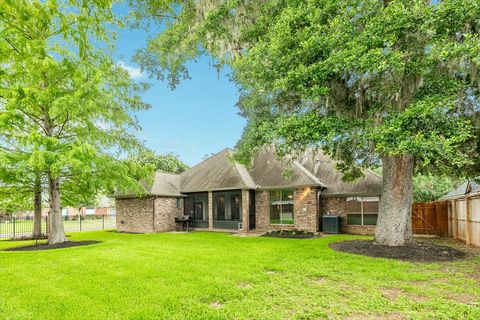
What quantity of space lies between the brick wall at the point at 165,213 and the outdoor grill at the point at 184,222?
0.43 m

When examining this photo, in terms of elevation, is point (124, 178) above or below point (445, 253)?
above

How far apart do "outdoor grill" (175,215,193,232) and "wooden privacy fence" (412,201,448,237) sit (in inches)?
550

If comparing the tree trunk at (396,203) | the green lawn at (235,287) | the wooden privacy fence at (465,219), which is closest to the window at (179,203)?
the green lawn at (235,287)

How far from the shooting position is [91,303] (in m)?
5.18

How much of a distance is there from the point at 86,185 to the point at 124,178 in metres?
3.06

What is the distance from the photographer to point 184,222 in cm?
2025

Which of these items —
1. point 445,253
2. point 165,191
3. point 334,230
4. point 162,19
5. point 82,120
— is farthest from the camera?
point 165,191

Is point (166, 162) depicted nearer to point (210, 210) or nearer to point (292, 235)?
point (210, 210)

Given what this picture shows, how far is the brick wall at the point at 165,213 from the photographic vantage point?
1916 cm

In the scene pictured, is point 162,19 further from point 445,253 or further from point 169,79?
point 445,253

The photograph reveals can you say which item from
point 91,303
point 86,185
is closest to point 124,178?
point 86,185

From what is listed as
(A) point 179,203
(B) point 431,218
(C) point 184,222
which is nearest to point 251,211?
(C) point 184,222

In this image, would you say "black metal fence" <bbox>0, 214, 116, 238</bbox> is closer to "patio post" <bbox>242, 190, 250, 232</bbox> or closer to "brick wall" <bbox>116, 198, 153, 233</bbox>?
"brick wall" <bbox>116, 198, 153, 233</bbox>

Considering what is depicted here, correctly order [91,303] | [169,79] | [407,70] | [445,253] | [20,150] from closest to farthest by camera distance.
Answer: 1. [91,303]
2. [407,70]
3. [445,253]
4. [20,150]
5. [169,79]
